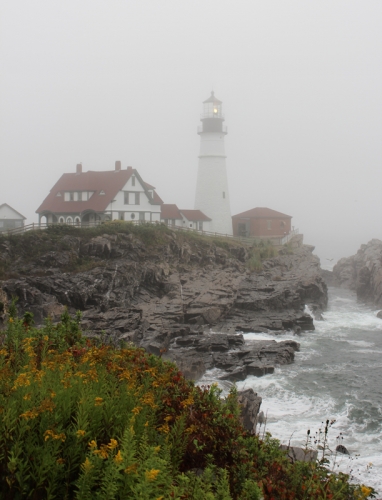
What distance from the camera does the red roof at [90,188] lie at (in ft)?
152

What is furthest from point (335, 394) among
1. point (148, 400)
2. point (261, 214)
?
point (261, 214)

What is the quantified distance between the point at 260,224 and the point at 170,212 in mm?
11611

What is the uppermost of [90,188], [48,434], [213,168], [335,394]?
[213,168]

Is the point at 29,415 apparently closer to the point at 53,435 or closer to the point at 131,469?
the point at 53,435

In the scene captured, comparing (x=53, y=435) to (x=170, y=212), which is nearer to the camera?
(x=53, y=435)

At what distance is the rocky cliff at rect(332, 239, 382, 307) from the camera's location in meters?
46.2

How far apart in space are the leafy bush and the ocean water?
2852 mm

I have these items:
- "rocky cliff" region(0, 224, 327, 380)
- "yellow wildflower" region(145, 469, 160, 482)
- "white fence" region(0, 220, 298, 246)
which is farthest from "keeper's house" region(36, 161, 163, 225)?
"yellow wildflower" region(145, 469, 160, 482)

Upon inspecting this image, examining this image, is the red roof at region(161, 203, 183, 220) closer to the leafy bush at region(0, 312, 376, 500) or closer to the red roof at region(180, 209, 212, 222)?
the red roof at region(180, 209, 212, 222)

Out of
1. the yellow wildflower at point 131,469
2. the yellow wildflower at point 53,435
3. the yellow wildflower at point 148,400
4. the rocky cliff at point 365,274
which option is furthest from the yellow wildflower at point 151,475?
the rocky cliff at point 365,274

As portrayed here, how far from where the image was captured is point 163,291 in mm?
36406

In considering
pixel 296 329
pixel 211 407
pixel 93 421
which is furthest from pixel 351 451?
pixel 296 329

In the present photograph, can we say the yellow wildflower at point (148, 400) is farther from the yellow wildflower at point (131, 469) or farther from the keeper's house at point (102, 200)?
the keeper's house at point (102, 200)

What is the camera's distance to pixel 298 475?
7.00 metres
